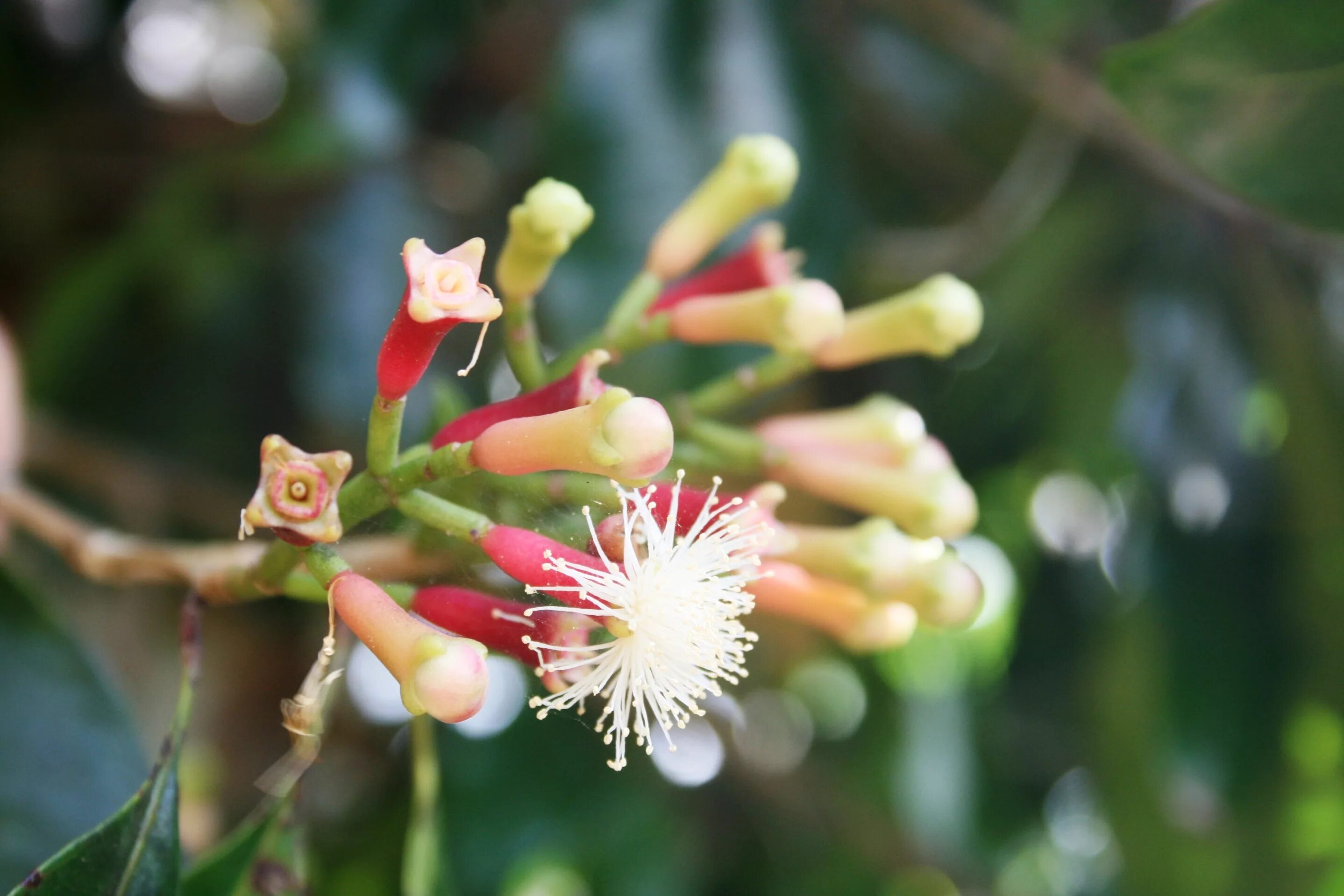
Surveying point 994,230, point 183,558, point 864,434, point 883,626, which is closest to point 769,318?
point 864,434

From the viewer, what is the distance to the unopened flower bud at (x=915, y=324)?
35.7 inches

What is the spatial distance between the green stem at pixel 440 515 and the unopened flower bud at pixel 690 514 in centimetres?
7

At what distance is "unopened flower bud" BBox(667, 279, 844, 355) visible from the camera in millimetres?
828

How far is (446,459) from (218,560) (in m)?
0.29

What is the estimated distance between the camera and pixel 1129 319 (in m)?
2.10

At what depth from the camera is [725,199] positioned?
94 cm

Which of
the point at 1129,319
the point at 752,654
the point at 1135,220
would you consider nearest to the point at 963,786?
the point at 752,654

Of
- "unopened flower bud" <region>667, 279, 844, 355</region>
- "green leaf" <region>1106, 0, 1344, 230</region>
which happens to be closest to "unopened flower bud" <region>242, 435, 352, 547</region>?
"unopened flower bud" <region>667, 279, 844, 355</region>

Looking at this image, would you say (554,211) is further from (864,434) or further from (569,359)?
(864,434)

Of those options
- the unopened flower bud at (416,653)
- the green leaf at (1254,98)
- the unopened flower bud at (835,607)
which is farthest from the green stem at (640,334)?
the green leaf at (1254,98)

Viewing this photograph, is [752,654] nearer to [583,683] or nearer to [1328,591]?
[1328,591]

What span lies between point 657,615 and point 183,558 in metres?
0.43

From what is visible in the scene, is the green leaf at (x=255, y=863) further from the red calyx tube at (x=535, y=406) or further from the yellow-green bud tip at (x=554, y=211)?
the yellow-green bud tip at (x=554, y=211)

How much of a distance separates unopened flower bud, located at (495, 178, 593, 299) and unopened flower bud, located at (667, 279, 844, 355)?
11 centimetres
